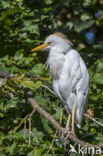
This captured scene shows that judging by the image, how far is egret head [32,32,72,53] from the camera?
2.50 metres

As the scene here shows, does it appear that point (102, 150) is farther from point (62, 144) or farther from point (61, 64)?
point (61, 64)

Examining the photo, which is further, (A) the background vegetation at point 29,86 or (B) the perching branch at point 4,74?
(B) the perching branch at point 4,74

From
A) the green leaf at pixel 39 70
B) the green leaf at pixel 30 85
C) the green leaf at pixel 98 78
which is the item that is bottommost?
the green leaf at pixel 98 78

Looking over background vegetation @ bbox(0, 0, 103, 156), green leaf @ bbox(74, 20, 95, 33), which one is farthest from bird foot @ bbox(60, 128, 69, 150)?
green leaf @ bbox(74, 20, 95, 33)

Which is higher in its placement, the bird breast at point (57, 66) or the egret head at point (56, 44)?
the egret head at point (56, 44)

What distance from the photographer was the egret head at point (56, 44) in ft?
8.21

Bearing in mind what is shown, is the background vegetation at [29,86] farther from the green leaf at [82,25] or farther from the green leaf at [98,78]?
the green leaf at [82,25]

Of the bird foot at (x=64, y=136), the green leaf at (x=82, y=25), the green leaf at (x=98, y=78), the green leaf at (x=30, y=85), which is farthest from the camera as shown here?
the green leaf at (x=82, y=25)

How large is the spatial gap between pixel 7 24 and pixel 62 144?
1.04 m

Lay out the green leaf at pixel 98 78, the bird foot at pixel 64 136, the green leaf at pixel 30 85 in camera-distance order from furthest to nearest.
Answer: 1. the green leaf at pixel 98 78
2. the bird foot at pixel 64 136
3. the green leaf at pixel 30 85

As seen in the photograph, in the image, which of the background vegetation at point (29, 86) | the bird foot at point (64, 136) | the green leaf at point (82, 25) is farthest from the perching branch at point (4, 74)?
the green leaf at point (82, 25)

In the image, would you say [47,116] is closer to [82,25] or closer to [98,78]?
[98,78]

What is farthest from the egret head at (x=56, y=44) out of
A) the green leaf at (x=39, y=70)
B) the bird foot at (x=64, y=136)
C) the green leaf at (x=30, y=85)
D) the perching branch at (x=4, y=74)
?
the bird foot at (x=64, y=136)

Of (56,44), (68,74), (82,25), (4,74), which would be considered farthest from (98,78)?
(82,25)
